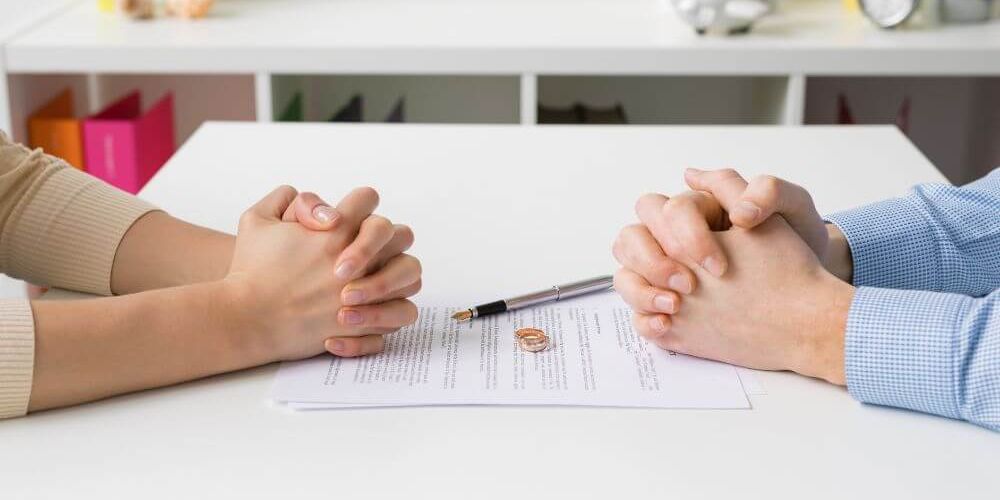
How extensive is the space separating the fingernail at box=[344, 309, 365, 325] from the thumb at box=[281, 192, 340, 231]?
70 millimetres

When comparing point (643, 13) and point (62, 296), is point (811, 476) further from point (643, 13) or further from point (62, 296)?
point (643, 13)

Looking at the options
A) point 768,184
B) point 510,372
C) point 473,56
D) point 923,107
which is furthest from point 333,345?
point 923,107

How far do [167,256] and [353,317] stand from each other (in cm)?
26

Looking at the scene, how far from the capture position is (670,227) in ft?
2.83

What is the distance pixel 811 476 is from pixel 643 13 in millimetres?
1968

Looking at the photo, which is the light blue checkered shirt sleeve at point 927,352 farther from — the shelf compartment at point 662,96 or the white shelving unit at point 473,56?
the shelf compartment at point 662,96

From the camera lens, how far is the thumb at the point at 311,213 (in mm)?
863

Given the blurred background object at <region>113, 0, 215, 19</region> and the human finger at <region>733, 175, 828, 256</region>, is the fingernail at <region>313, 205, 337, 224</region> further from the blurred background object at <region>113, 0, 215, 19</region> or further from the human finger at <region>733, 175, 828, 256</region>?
the blurred background object at <region>113, 0, 215, 19</region>

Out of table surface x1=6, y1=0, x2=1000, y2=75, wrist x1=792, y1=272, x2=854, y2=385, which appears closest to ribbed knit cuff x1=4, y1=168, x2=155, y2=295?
wrist x1=792, y1=272, x2=854, y2=385

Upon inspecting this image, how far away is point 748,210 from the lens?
830 millimetres

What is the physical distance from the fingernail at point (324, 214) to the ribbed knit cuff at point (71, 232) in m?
0.24

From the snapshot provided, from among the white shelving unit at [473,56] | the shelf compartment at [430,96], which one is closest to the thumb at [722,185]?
the white shelving unit at [473,56]

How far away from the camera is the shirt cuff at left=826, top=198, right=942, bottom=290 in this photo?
3.23 feet

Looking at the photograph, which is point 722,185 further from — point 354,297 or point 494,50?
point 494,50
